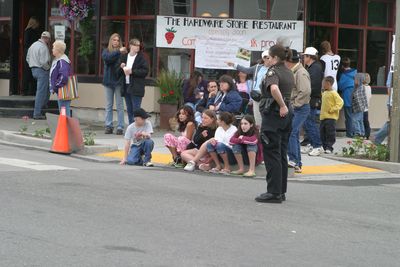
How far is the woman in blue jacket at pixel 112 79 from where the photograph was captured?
16.9m

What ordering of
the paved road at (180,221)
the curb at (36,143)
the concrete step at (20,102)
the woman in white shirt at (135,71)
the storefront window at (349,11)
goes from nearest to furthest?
the paved road at (180,221) → the curb at (36,143) → the woman in white shirt at (135,71) → the storefront window at (349,11) → the concrete step at (20,102)

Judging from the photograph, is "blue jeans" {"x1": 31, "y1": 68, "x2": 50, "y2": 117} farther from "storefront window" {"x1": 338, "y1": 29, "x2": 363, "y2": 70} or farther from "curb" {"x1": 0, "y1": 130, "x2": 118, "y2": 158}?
"storefront window" {"x1": 338, "y1": 29, "x2": 363, "y2": 70}

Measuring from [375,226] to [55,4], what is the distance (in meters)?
13.3

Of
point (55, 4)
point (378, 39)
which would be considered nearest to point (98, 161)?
point (55, 4)

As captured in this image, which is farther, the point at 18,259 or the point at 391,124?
the point at 391,124

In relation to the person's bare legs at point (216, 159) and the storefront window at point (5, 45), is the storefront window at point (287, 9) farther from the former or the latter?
the storefront window at point (5, 45)

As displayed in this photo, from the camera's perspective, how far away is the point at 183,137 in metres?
13.0

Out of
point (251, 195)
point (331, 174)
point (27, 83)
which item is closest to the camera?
point (251, 195)

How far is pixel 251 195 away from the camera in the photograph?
10328 millimetres

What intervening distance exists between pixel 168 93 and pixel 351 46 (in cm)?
475

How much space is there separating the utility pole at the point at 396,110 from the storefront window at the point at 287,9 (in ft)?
14.7

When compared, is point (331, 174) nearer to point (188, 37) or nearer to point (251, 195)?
point (251, 195)

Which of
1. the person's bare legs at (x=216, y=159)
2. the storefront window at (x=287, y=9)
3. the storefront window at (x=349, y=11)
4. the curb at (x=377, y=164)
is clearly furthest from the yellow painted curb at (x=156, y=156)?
the storefront window at (x=349, y=11)

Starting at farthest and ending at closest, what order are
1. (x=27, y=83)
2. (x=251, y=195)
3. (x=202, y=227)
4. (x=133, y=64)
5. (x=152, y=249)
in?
(x=27, y=83) < (x=133, y=64) < (x=251, y=195) < (x=202, y=227) < (x=152, y=249)
